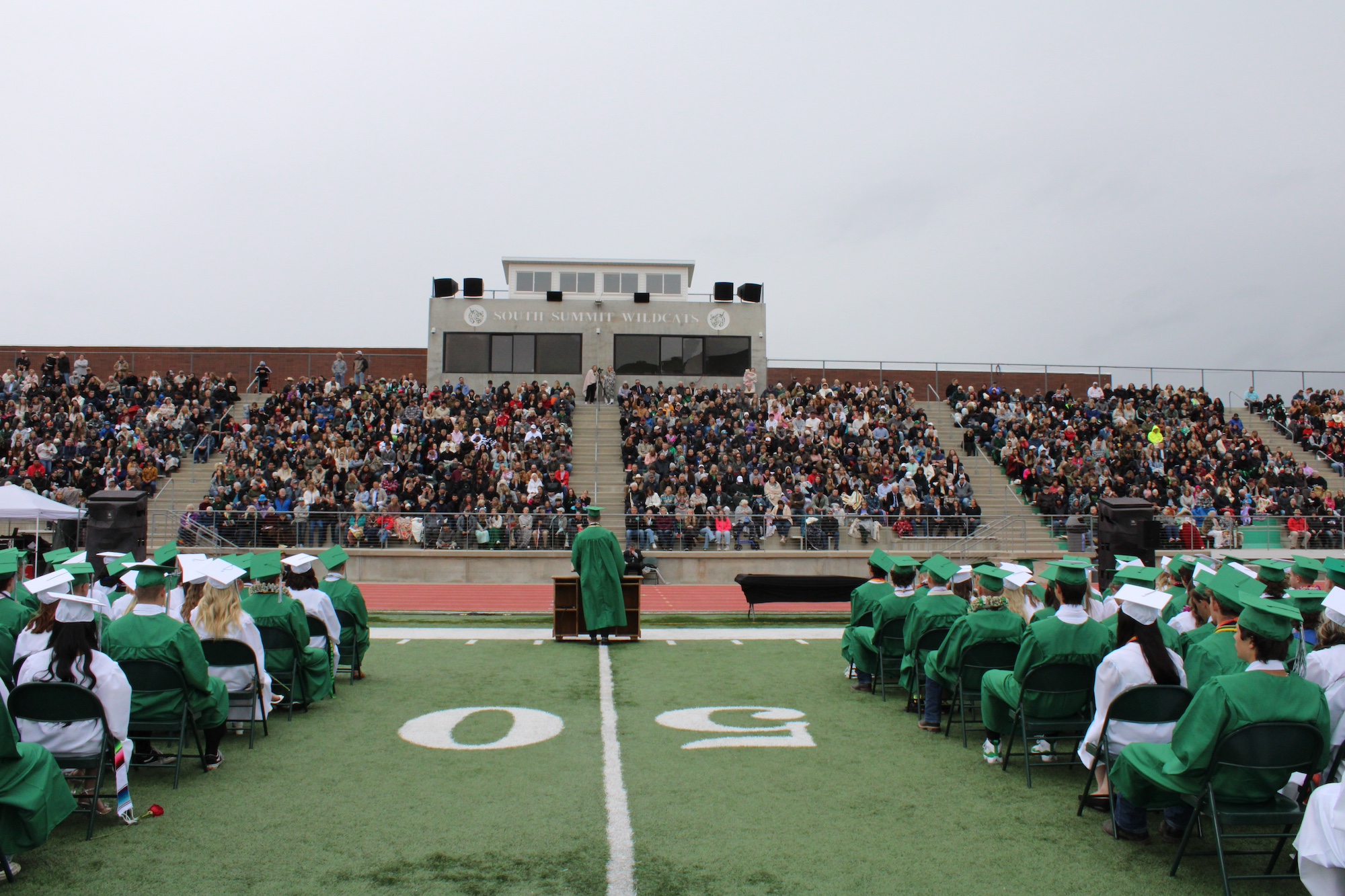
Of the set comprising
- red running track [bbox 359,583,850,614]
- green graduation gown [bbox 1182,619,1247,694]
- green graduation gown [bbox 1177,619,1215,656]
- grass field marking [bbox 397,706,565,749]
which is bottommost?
red running track [bbox 359,583,850,614]

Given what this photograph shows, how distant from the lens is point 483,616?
15.4 m

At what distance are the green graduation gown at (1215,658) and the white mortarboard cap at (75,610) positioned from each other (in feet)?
20.7

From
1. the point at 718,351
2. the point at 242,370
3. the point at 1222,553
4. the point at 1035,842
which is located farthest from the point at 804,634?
the point at 242,370

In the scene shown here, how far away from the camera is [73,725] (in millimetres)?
5246

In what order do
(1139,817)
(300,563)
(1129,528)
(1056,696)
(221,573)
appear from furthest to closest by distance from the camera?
1. (1129,528)
2. (300,563)
3. (221,573)
4. (1056,696)
5. (1139,817)

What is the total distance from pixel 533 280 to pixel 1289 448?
27179 millimetres

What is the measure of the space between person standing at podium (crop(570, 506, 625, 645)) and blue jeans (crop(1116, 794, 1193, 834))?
7.52 m

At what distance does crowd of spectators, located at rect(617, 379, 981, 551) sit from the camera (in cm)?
2158

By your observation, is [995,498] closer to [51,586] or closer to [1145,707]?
[1145,707]

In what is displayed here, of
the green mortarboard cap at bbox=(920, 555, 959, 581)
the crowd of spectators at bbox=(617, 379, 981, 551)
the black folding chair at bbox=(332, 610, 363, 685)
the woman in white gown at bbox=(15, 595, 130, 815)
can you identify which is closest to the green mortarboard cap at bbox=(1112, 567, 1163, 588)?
the green mortarboard cap at bbox=(920, 555, 959, 581)

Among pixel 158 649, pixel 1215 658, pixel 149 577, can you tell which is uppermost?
pixel 149 577

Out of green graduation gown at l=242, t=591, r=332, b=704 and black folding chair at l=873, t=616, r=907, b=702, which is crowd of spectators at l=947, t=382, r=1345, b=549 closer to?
black folding chair at l=873, t=616, r=907, b=702

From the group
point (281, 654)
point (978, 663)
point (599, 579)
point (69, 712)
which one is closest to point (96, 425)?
point (599, 579)

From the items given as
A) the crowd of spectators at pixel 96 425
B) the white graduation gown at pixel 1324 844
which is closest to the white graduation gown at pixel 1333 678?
the white graduation gown at pixel 1324 844
